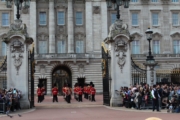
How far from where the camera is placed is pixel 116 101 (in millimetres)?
21016

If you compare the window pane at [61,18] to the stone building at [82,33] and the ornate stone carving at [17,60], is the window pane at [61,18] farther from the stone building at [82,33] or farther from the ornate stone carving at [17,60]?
the ornate stone carving at [17,60]

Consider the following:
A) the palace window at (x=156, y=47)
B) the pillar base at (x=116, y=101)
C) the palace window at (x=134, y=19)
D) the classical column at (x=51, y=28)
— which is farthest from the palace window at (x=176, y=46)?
the pillar base at (x=116, y=101)

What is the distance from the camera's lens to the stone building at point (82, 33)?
162 ft

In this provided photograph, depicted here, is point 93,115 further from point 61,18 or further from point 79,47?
point 61,18

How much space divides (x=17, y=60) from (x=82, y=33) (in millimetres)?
31572

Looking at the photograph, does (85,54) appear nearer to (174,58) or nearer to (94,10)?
(94,10)

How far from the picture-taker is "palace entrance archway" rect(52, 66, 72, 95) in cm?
5016

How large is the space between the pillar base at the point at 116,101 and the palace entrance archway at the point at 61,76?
95.6 feet

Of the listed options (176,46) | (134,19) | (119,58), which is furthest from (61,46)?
(119,58)

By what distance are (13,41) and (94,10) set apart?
105 feet

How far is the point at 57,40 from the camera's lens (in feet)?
169

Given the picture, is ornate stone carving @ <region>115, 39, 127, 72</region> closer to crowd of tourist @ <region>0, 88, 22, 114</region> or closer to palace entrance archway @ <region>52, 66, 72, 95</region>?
crowd of tourist @ <region>0, 88, 22, 114</region>

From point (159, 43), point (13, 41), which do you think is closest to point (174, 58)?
point (159, 43)

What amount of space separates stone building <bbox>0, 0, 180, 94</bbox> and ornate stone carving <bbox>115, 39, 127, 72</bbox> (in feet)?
90.7
